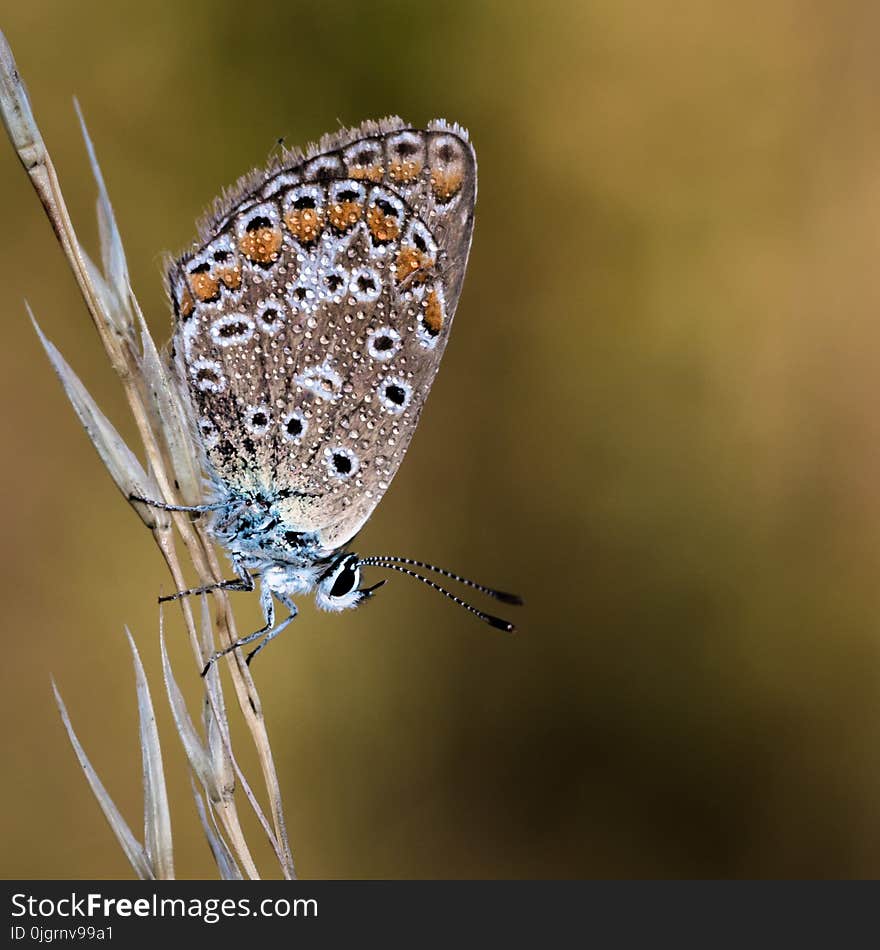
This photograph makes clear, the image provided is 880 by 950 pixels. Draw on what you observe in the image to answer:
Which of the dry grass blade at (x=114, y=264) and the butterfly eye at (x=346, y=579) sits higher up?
the dry grass blade at (x=114, y=264)

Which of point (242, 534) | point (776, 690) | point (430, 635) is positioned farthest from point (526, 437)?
point (242, 534)

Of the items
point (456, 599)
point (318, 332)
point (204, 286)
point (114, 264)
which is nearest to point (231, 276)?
point (204, 286)

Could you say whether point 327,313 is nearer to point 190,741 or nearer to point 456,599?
point 456,599

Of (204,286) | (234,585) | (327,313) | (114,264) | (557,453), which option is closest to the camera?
(114,264)

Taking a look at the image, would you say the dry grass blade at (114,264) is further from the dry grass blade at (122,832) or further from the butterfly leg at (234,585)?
the dry grass blade at (122,832)

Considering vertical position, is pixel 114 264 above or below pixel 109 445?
above

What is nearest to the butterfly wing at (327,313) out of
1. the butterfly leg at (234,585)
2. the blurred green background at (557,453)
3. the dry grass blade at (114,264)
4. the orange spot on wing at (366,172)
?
the orange spot on wing at (366,172)

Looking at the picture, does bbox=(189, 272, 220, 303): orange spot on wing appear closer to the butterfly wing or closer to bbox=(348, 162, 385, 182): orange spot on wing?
the butterfly wing

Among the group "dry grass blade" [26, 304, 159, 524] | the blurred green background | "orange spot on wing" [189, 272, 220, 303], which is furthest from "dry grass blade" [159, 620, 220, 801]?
the blurred green background
